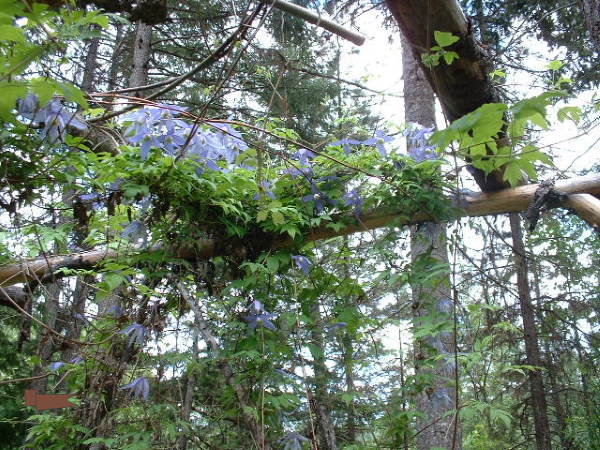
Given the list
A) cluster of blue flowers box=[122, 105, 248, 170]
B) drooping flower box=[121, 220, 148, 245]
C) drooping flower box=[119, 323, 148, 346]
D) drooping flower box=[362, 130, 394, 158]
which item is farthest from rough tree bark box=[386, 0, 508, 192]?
drooping flower box=[119, 323, 148, 346]

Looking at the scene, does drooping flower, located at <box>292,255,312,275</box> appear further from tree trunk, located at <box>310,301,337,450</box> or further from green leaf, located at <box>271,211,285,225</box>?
green leaf, located at <box>271,211,285,225</box>

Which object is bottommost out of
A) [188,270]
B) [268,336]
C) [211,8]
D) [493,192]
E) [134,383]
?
[134,383]

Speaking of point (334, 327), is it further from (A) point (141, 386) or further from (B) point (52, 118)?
(B) point (52, 118)

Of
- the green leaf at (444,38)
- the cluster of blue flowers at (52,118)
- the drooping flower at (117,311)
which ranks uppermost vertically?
the green leaf at (444,38)

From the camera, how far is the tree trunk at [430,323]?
81.8 inches

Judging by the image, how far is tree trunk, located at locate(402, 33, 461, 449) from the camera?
2.08m

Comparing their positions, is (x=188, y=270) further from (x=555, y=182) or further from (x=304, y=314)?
(x=555, y=182)

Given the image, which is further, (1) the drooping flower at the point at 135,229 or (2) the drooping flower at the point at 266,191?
(1) the drooping flower at the point at 135,229

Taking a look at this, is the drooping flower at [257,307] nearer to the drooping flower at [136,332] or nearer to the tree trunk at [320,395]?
the tree trunk at [320,395]

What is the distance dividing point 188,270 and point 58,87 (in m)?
1.39

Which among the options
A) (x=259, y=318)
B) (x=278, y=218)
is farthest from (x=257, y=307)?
(x=278, y=218)

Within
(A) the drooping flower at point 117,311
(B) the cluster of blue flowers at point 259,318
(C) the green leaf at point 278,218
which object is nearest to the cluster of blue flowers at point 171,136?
(C) the green leaf at point 278,218

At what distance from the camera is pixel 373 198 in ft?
7.33

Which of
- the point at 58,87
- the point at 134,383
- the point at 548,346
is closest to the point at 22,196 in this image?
the point at 134,383
